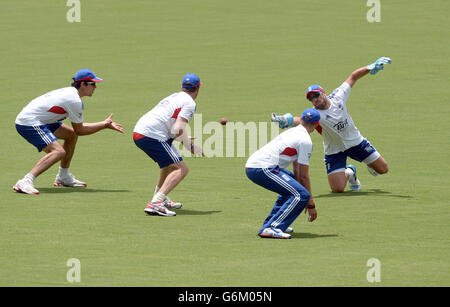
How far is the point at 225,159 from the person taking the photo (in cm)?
2069

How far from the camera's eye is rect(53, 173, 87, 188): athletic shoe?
1748 cm

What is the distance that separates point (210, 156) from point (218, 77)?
7.72 metres

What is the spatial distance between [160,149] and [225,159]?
589 centimetres

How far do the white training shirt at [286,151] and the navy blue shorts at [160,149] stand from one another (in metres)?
2.20

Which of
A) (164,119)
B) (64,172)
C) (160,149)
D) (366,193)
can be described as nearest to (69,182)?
(64,172)

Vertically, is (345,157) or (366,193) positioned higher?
(345,157)

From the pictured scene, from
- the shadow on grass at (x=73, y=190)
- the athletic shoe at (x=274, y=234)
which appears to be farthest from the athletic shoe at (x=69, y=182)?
the athletic shoe at (x=274, y=234)

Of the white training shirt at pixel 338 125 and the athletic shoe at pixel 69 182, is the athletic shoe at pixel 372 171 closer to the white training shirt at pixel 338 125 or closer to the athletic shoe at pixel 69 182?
the white training shirt at pixel 338 125

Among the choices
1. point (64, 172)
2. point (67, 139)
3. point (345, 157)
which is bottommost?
point (64, 172)

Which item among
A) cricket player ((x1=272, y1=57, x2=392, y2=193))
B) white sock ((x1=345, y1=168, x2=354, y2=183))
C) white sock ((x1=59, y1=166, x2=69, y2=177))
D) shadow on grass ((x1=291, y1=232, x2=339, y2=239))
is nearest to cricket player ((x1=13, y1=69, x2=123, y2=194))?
white sock ((x1=59, y1=166, x2=69, y2=177))

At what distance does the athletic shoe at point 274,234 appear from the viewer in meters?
12.8

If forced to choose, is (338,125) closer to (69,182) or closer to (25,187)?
(69,182)

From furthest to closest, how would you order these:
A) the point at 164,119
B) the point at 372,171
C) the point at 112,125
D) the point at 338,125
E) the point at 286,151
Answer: the point at 372,171, the point at 338,125, the point at 112,125, the point at 164,119, the point at 286,151

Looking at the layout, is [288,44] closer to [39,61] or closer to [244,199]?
[39,61]
